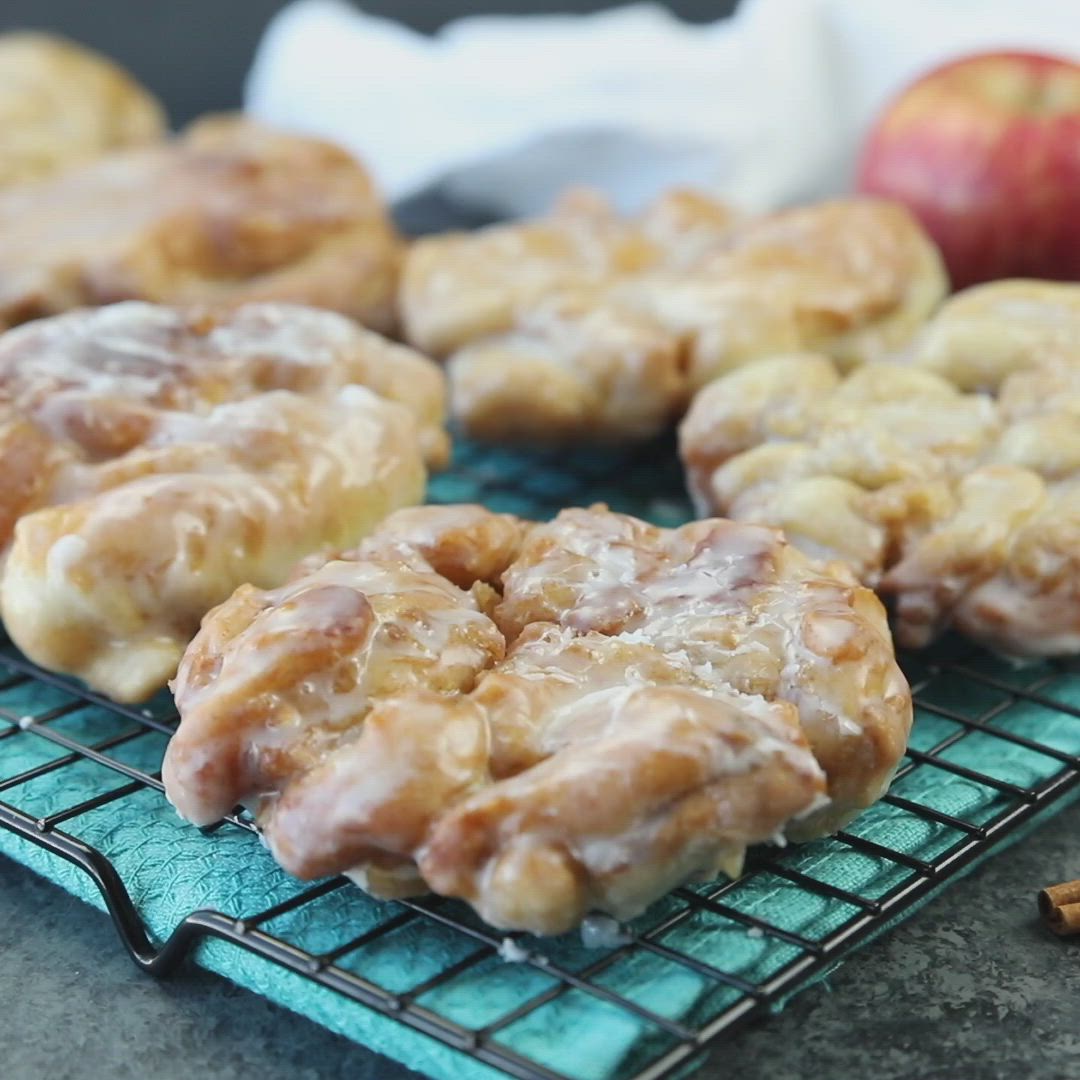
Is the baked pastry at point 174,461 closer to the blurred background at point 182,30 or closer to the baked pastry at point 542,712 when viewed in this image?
the baked pastry at point 542,712

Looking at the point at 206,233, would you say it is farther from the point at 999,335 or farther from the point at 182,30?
the point at 182,30

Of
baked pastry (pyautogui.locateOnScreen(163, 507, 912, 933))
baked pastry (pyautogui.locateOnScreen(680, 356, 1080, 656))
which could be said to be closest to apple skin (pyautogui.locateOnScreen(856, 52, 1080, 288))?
baked pastry (pyautogui.locateOnScreen(680, 356, 1080, 656))

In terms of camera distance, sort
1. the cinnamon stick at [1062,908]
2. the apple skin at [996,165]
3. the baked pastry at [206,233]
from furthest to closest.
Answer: the apple skin at [996,165]
the baked pastry at [206,233]
the cinnamon stick at [1062,908]

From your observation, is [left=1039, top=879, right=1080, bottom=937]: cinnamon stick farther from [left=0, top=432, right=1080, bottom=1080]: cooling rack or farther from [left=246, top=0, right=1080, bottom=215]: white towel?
[left=246, top=0, right=1080, bottom=215]: white towel

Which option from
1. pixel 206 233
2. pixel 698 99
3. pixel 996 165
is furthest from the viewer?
pixel 698 99

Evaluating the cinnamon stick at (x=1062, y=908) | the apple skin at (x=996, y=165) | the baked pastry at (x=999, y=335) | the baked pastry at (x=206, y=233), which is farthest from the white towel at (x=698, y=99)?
the cinnamon stick at (x=1062, y=908)

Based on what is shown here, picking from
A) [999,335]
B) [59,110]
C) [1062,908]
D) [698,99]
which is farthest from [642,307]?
[59,110]

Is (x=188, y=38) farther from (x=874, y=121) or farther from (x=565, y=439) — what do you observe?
(x=565, y=439)
